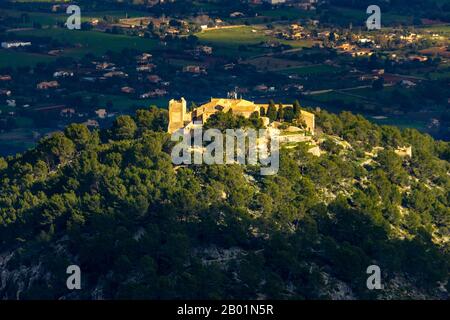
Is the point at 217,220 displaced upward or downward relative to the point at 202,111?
downward

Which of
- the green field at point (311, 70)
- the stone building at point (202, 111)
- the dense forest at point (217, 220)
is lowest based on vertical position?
the green field at point (311, 70)

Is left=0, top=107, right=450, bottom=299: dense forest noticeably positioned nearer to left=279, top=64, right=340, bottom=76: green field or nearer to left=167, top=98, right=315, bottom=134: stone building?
left=167, top=98, right=315, bottom=134: stone building

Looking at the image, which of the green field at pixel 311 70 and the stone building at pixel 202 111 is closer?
the stone building at pixel 202 111

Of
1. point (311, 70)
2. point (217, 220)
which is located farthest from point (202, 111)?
point (311, 70)

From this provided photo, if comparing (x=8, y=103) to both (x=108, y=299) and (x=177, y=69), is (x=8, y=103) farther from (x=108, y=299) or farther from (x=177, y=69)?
(x=108, y=299)

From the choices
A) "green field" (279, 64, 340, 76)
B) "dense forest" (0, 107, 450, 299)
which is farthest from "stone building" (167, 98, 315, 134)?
"green field" (279, 64, 340, 76)

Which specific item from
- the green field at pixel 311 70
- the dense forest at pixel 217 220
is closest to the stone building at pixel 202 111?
the dense forest at pixel 217 220

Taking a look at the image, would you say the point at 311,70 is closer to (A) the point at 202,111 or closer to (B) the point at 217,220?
(A) the point at 202,111

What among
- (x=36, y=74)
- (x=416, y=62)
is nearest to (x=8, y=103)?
(x=36, y=74)

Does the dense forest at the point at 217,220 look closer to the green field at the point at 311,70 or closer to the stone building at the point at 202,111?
the stone building at the point at 202,111
